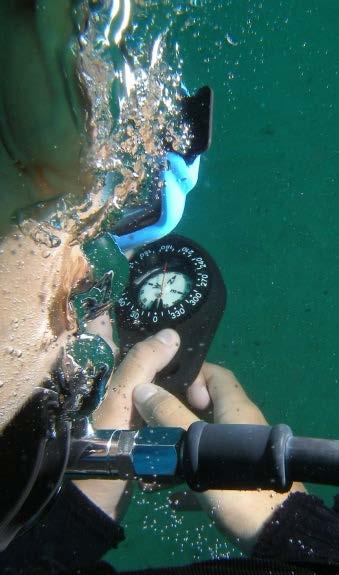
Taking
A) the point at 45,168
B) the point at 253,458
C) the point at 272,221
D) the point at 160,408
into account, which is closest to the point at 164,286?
the point at 160,408

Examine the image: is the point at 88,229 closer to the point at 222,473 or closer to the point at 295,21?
the point at 222,473

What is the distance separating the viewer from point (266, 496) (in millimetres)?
1971

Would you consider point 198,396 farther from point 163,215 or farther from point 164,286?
point 163,215

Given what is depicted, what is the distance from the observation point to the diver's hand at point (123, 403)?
2141mm

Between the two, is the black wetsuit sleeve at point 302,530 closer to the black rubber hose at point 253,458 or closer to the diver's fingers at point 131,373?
the black rubber hose at point 253,458

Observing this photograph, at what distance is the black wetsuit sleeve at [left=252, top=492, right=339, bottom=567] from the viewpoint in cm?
150

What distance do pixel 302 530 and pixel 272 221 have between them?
4.43 meters

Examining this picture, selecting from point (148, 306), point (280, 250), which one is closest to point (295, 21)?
point (280, 250)

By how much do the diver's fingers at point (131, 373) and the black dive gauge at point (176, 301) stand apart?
11cm

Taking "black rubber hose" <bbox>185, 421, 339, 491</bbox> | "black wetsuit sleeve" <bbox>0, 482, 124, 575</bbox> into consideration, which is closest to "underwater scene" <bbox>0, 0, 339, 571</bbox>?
"black rubber hose" <bbox>185, 421, 339, 491</bbox>

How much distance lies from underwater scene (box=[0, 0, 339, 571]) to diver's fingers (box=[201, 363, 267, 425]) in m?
0.14

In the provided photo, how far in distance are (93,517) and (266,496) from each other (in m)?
0.75

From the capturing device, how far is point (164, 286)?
286 cm

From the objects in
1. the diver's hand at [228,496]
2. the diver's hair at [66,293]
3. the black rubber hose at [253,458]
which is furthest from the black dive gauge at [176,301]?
the diver's hair at [66,293]
